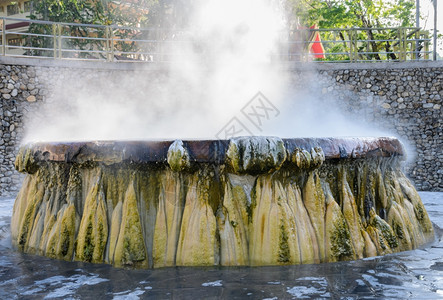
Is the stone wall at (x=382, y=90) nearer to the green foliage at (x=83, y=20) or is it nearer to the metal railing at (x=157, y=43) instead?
the metal railing at (x=157, y=43)

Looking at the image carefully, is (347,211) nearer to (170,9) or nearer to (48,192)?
(48,192)

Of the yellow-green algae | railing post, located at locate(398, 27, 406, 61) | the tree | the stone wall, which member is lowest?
the yellow-green algae

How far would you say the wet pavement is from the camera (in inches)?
105


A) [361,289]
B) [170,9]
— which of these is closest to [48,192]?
[361,289]

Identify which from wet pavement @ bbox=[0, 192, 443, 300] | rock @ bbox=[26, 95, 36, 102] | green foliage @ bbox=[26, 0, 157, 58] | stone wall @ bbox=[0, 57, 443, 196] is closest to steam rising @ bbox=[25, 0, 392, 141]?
stone wall @ bbox=[0, 57, 443, 196]

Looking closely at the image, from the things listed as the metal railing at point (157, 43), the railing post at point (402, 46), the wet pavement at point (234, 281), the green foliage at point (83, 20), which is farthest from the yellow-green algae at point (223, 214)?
the green foliage at point (83, 20)

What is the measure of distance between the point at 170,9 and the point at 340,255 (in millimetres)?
14609

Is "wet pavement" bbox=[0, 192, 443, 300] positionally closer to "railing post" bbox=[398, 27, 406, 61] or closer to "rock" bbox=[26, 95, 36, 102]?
"rock" bbox=[26, 95, 36, 102]

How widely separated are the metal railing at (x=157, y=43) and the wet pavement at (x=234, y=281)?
7587 millimetres

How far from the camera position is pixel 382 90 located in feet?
37.9

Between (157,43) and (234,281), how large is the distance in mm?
10775

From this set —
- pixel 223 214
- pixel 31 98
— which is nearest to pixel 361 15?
pixel 31 98

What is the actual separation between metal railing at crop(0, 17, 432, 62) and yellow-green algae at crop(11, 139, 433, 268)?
7046mm

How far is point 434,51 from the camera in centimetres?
1207
